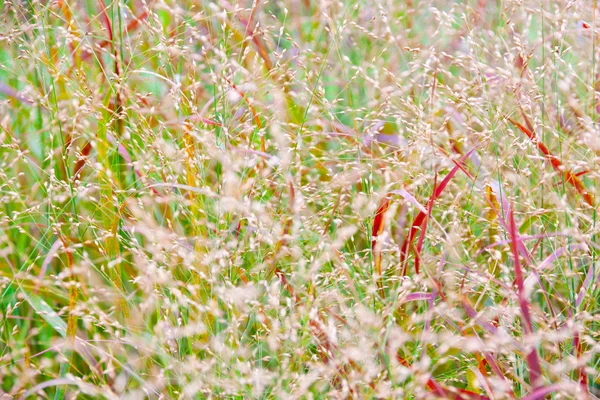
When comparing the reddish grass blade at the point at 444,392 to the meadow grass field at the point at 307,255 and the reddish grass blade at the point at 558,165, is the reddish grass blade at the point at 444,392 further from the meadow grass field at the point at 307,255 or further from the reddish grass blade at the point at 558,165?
the reddish grass blade at the point at 558,165

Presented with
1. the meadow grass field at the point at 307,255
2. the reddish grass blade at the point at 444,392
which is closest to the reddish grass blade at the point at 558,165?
the meadow grass field at the point at 307,255

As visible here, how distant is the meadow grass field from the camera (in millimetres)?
1091

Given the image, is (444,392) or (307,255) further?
(307,255)

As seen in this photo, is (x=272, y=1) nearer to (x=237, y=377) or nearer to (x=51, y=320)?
(x=51, y=320)

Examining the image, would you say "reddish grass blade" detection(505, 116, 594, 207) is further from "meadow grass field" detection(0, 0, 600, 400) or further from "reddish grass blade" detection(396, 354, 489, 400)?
"reddish grass blade" detection(396, 354, 489, 400)

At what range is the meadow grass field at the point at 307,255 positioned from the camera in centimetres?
109

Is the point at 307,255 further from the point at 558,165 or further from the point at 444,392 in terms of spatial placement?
the point at 558,165

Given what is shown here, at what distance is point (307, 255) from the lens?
139 cm

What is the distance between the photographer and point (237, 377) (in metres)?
1.10

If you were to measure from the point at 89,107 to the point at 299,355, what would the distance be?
733mm

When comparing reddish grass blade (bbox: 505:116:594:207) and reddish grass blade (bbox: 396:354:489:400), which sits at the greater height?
reddish grass blade (bbox: 505:116:594:207)

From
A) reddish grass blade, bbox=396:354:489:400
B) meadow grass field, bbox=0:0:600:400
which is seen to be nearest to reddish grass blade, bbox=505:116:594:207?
meadow grass field, bbox=0:0:600:400

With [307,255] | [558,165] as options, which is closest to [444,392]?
[307,255]

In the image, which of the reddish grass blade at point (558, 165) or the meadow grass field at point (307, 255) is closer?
the meadow grass field at point (307, 255)
